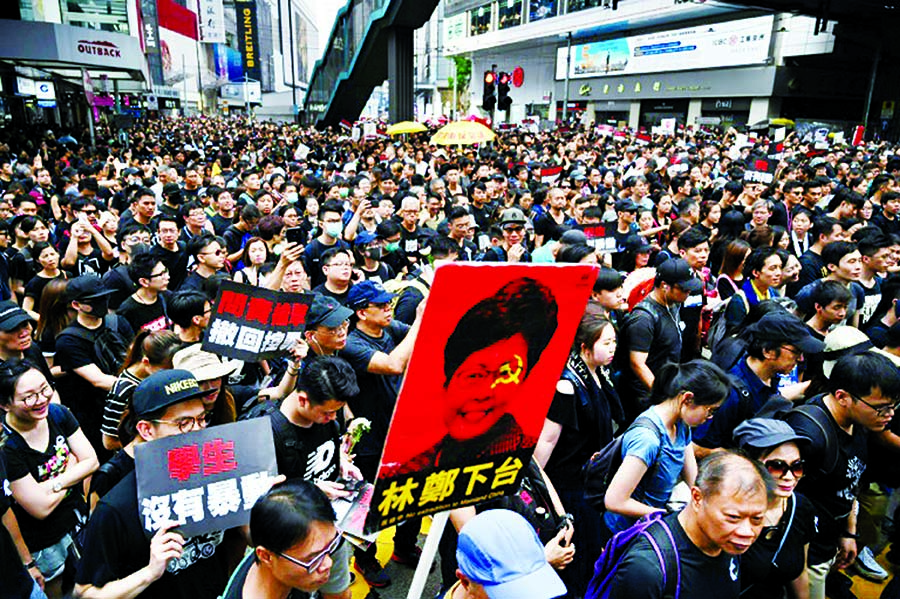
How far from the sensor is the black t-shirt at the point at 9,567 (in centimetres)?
226

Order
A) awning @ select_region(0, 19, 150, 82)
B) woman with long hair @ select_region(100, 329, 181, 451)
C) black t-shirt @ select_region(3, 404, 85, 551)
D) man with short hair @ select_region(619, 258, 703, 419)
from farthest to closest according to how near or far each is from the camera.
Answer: awning @ select_region(0, 19, 150, 82) → man with short hair @ select_region(619, 258, 703, 419) → woman with long hair @ select_region(100, 329, 181, 451) → black t-shirt @ select_region(3, 404, 85, 551)

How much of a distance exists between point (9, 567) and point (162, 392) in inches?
31.7

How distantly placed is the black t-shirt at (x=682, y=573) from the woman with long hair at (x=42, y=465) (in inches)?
95.4

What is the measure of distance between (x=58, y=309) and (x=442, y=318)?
3508 millimetres

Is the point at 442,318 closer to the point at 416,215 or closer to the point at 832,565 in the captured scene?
the point at 832,565

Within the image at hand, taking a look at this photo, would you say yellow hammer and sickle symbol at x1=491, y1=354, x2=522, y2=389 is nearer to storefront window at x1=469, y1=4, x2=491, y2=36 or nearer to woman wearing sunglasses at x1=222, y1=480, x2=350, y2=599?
woman wearing sunglasses at x1=222, y1=480, x2=350, y2=599

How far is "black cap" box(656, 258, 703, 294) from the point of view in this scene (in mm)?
4129

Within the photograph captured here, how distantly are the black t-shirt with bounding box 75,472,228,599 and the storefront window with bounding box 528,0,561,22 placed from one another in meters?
45.7

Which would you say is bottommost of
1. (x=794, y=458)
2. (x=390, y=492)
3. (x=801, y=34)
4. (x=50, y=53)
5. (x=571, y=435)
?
(x=571, y=435)

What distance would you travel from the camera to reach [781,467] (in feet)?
8.48

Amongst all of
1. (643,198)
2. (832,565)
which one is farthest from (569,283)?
(643,198)

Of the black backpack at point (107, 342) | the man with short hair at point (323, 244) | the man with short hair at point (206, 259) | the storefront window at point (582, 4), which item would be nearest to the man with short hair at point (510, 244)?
the man with short hair at point (323, 244)

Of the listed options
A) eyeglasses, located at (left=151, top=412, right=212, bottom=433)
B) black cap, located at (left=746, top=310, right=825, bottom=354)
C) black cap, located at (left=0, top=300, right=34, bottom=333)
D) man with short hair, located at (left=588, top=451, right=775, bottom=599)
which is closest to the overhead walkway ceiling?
black cap, located at (left=0, top=300, right=34, bottom=333)

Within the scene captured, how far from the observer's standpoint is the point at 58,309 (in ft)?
13.6
